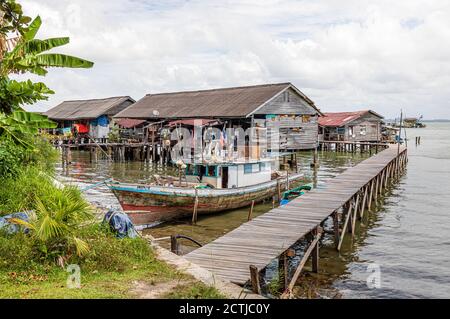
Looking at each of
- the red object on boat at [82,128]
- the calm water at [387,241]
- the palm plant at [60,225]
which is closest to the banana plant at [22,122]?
the palm plant at [60,225]

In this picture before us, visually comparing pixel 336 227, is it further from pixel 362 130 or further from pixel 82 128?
pixel 362 130

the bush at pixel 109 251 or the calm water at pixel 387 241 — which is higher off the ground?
the bush at pixel 109 251

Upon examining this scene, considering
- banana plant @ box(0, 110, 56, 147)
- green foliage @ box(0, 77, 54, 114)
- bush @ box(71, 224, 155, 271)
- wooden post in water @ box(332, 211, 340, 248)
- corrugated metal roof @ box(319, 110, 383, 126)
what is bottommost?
wooden post in water @ box(332, 211, 340, 248)

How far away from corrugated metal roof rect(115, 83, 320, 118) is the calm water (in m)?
6.63

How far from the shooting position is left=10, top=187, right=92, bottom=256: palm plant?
27.0 ft

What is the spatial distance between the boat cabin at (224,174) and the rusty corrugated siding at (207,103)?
9.83 m

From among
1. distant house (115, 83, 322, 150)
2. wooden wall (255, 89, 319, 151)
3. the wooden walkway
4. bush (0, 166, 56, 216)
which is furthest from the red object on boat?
bush (0, 166, 56, 216)

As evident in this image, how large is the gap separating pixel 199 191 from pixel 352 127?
38215mm

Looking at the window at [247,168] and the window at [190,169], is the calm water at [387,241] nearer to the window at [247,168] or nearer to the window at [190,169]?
the window at [247,168]

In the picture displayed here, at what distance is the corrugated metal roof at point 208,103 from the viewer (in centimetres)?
3244

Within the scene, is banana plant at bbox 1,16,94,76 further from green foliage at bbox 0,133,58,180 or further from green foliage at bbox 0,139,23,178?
green foliage at bbox 0,139,23,178

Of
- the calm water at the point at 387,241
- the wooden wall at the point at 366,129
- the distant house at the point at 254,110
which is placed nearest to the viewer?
the calm water at the point at 387,241

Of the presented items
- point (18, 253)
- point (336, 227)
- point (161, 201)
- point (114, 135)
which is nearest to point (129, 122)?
point (114, 135)

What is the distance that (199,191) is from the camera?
18641mm
